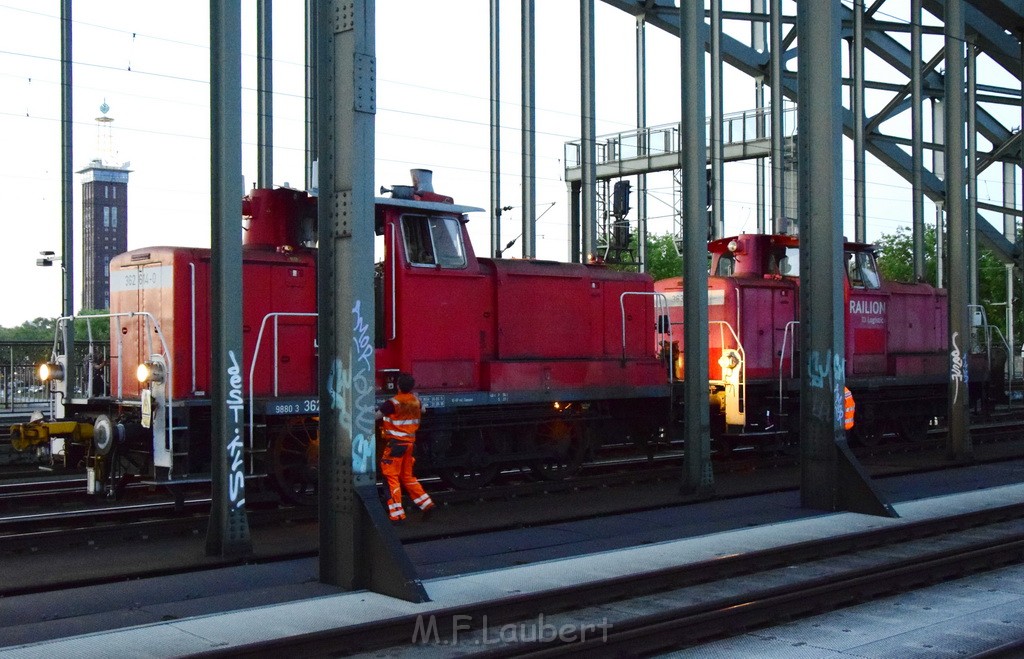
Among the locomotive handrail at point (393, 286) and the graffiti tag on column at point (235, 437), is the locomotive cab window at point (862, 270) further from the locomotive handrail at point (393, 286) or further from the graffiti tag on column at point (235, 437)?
the graffiti tag on column at point (235, 437)

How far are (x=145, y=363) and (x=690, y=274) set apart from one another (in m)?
6.40

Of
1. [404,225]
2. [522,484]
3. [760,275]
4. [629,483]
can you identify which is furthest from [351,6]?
[760,275]

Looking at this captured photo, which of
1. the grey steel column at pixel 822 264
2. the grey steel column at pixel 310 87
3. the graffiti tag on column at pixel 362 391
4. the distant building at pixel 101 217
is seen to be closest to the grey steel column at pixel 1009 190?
the grey steel column at pixel 310 87

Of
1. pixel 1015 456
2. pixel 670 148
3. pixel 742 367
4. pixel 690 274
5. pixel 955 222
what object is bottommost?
pixel 1015 456

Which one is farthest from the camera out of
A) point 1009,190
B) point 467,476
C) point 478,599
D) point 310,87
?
point 1009,190

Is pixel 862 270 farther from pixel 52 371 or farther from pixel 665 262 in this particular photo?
pixel 665 262

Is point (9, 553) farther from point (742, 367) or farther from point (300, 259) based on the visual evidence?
point (742, 367)

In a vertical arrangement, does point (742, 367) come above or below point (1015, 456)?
above

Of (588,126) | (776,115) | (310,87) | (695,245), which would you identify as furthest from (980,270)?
(695,245)

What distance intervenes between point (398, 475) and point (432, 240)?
2973mm

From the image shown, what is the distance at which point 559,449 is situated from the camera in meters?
13.6

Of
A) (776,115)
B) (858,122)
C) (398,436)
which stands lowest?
(398,436)

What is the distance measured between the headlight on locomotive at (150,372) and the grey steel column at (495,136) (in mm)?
15255

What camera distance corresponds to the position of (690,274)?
12656mm
